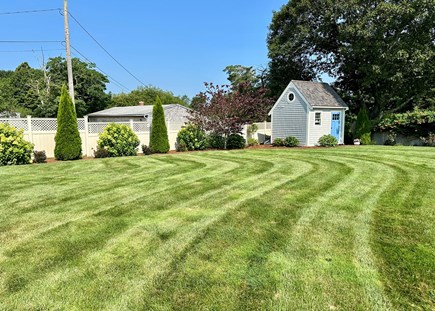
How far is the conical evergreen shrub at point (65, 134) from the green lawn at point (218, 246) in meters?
5.62

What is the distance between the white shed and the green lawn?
1187cm

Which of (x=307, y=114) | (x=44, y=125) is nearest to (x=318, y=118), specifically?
(x=307, y=114)

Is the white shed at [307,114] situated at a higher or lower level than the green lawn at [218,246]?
higher

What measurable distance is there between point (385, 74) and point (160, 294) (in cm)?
1914

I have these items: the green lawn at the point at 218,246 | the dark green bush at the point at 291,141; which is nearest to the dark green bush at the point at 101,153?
the green lawn at the point at 218,246

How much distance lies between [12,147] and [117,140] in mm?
3866

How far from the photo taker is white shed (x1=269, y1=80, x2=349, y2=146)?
17.7 m

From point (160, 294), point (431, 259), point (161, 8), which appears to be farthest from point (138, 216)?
point (161, 8)

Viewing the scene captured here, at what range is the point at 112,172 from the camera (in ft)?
27.0

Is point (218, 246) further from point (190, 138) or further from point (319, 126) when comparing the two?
point (319, 126)

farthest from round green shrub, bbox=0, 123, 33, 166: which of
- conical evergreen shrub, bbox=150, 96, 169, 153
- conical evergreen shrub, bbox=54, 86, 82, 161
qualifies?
conical evergreen shrub, bbox=150, 96, 169, 153

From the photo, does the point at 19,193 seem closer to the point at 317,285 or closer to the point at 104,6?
the point at 317,285

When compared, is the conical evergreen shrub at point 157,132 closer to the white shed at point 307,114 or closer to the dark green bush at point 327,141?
the white shed at point 307,114

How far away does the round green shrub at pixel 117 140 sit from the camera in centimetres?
1283
